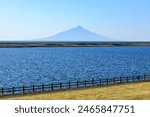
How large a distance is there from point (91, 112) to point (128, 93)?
17759 mm

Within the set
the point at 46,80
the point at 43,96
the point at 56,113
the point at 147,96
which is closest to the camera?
the point at 56,113

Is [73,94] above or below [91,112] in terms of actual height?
below

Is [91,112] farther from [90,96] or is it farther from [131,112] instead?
[90,96]

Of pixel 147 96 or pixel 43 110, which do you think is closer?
pixel 43 110

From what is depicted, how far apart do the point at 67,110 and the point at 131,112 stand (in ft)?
12.8

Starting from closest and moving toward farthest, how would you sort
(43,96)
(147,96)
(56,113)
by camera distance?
(56,113)
(147,96)
(43,96)

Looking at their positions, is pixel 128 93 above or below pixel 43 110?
below

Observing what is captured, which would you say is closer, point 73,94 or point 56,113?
point 56,113

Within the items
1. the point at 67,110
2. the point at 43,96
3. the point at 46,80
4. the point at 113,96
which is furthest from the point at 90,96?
the point at 46,80

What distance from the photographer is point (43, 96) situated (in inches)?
1422

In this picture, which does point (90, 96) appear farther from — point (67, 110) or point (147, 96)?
point (67, 110)

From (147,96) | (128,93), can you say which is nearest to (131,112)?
(147,96)

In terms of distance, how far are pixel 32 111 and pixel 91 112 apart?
354cm

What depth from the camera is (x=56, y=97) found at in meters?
35.1
